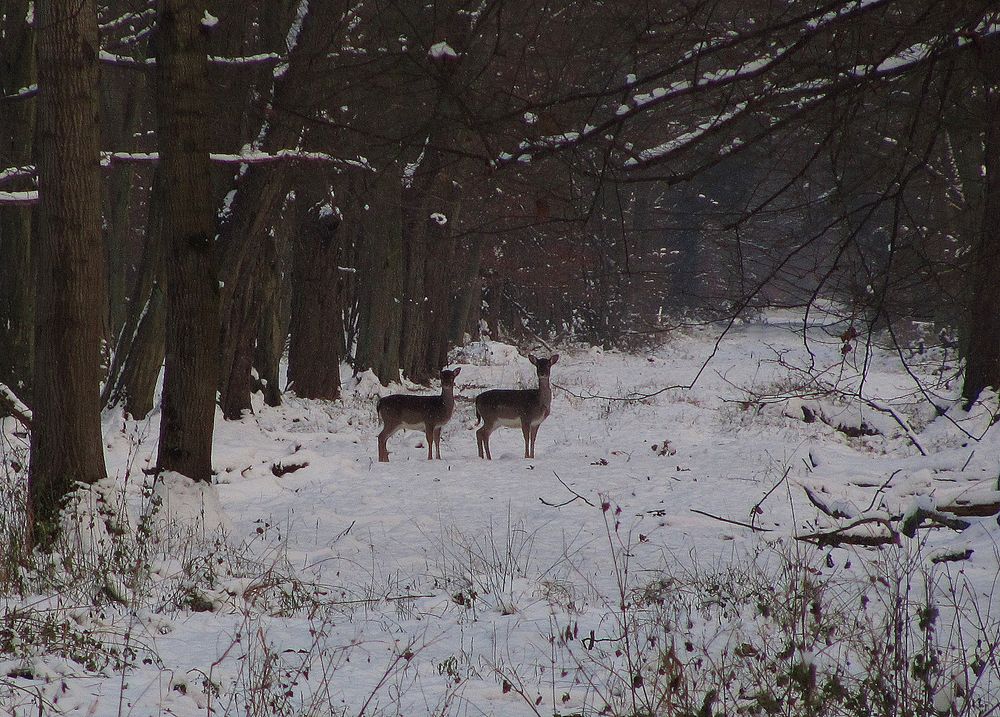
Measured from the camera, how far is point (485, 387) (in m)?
24.1

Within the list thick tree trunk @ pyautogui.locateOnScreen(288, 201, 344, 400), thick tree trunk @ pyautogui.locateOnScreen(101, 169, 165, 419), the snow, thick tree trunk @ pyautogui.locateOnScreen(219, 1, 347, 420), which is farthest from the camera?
thick tree trunk @ pyautogui.locateOnScreen(288, 201, 344, 400)

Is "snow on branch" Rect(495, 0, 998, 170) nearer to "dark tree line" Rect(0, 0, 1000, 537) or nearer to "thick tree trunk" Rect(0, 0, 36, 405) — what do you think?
"dark tree line" Rect(0, 0, 1000, 537)

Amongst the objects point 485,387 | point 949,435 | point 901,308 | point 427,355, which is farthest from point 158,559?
point 427,355

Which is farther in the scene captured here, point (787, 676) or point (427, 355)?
point (427, 355)

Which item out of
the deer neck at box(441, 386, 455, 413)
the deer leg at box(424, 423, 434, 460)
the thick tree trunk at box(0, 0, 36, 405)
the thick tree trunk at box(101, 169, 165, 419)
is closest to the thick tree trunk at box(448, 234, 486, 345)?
the deer neck at box(441, 386, 455, 413)

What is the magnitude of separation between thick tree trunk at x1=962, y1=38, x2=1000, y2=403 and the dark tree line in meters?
0.04

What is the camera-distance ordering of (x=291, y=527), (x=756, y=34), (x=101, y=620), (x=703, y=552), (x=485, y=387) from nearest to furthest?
1. (x=756, y=34)
2. (x=101, y=620)
3. (x=703, y=552)
4. (x=291, y=527)
5. (x=485, y=387)

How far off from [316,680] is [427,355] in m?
22.8

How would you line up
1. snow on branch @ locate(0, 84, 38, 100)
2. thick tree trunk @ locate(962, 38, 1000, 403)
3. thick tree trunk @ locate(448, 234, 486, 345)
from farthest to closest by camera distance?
1. thick tree trunk @ locate(448, 234, 486, 345)
2. snow on branch @ locate(0, 84, 38, 100)
3. thick tree trunk @ locate(962, 38, 1000, 403)

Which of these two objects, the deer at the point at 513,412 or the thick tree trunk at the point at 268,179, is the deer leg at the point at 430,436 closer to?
the deer at the point at 513,412

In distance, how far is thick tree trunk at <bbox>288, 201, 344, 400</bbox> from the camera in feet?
61.3

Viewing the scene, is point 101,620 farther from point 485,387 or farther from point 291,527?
point 485,387

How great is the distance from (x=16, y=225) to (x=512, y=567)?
32.1 feet

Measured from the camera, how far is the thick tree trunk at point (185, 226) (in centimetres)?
752
